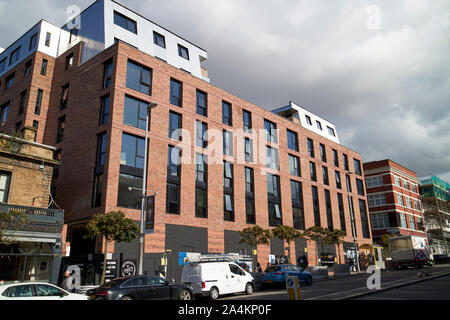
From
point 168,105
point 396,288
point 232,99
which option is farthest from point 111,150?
point 396,288

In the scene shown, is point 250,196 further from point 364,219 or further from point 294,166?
point 364,219

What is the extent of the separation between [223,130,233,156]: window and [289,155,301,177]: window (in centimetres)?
984

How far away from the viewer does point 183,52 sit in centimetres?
3728

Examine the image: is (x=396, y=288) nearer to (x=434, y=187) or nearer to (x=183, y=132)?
(x=183, y=132)

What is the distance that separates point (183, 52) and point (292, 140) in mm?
16462

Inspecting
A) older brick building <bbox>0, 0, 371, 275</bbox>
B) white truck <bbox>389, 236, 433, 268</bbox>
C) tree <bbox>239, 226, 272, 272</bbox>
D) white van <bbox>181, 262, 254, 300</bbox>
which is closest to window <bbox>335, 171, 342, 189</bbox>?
older brick building <bbox>0, 0, 371, 275</bbox>

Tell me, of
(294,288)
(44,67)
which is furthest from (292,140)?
(294,288)

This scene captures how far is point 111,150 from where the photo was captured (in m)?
24.3

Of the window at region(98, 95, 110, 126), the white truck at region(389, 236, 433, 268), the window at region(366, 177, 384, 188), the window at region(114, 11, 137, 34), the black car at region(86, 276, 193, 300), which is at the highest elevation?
the window at region(114, 11, 137, 34)

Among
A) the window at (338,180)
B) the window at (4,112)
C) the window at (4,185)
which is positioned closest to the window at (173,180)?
the window at (4,185)

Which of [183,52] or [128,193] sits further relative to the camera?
[183,52]

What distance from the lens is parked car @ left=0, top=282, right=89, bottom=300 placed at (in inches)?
399

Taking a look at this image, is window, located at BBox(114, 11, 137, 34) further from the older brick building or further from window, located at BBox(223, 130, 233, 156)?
window, located at BBox(223, 130, 233, 156)
